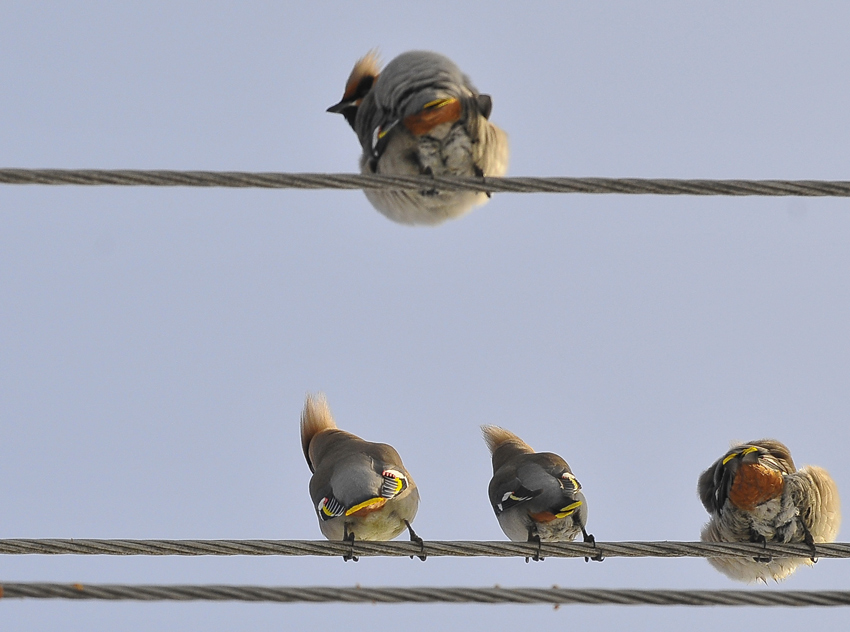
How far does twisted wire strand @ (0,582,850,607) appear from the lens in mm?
4188

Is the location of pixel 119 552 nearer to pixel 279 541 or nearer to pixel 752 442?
pixel 279 541

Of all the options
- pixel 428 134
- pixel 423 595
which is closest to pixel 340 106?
pixel 428 134

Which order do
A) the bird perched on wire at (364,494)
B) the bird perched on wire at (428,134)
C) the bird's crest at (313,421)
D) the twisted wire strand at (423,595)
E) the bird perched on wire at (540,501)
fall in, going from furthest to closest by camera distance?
the bird's crest at (313,421) < the bird perched on wire at (540,501) < the bird perched on wire at (364,494) < the bird perched on wire at (428,134) < the twisted wire strand at (423,595)

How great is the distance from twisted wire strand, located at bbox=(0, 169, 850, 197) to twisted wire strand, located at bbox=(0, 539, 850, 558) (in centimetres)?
139

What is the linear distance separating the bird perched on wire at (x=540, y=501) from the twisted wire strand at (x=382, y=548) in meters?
1.51

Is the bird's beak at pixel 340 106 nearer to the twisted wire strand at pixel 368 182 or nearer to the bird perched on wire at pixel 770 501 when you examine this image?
the twisted wire strand at pixel 368 182

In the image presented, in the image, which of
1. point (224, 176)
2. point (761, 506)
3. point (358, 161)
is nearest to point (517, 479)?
point (761, 506)

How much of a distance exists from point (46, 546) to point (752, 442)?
4.43 meters

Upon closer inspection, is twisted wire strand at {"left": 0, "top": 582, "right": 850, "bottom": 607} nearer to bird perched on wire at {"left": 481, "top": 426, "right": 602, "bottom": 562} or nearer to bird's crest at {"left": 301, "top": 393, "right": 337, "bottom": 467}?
bird perched on wire at {"left": 481, "top": 426, "right": 602, "bottom": 562}

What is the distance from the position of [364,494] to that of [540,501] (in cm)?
105

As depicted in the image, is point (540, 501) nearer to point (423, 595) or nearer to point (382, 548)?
point (382, 548)

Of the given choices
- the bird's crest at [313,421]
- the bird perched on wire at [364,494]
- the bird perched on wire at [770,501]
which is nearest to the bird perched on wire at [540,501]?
the bird perched on wire at [364,494]

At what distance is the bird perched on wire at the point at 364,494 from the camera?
7.06 metres

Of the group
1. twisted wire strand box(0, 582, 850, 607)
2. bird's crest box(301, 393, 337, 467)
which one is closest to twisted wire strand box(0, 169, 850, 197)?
twisted wire strand box(0, 582, 850, 607)
